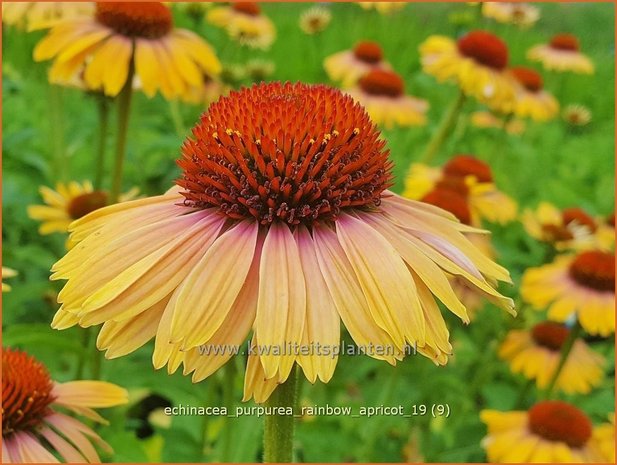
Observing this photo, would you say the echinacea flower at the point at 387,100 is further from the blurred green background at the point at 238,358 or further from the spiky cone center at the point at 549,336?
the spiky cone center at the point at 549,336

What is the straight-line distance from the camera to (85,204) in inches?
55.8

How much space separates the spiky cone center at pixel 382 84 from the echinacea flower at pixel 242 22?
0.47 metres

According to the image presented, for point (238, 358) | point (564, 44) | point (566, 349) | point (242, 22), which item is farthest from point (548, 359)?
point (564, 44)

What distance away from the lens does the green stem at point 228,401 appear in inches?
42.6

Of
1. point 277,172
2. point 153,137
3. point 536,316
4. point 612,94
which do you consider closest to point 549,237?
point 536,316

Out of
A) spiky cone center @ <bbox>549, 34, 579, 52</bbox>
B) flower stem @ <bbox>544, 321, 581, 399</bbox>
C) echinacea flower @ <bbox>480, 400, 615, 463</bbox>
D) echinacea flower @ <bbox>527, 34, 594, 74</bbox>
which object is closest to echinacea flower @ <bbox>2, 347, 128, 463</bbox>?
echinacea flower @ <bbox>480, 400, 615, 463</bbox>

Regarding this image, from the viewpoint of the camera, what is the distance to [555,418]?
129cm

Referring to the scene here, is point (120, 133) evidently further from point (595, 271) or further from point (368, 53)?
point (368, 53)

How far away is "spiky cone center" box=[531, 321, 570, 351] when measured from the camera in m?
1.61

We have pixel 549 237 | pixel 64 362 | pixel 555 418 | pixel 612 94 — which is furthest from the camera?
pixel 612 94

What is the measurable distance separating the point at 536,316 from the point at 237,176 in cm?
148

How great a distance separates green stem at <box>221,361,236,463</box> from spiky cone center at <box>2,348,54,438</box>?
0.25 meters

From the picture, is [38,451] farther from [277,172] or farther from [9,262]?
[9,262]

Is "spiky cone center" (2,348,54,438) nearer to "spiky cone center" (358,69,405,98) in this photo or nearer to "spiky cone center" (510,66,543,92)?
"spiky cone center" (358,69,405,98)
